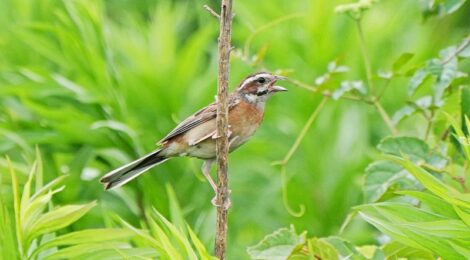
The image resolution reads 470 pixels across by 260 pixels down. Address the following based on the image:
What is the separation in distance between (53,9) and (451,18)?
222cm

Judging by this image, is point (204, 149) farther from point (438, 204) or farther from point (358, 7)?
point (438, 204)

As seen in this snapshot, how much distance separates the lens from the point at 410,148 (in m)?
3.29

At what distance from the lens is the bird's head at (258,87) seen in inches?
141

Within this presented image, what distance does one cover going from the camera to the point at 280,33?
5.91 meters

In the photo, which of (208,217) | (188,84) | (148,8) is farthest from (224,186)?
(148,8)

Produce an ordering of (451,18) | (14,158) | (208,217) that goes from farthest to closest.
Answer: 1. (451,18)
2. (14,158)
3. (208,217)

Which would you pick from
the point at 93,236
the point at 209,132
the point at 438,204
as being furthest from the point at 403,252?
the point at 209,132

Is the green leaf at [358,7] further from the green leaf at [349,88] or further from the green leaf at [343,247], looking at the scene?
the green leaf at [343,247]

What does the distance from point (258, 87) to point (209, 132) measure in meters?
0.20

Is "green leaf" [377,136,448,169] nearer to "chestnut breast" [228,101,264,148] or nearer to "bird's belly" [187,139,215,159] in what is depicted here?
"chestnut breast" [228,101,264,148]

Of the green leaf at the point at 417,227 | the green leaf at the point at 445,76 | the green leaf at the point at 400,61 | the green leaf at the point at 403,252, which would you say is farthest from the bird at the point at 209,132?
the green leaf at the point at 417,227

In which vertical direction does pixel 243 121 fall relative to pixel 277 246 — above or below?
above

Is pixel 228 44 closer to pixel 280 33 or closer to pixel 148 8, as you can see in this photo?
pixel 280 33

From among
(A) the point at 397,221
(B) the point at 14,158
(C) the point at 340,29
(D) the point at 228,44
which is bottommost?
(A) the point at 397,221
